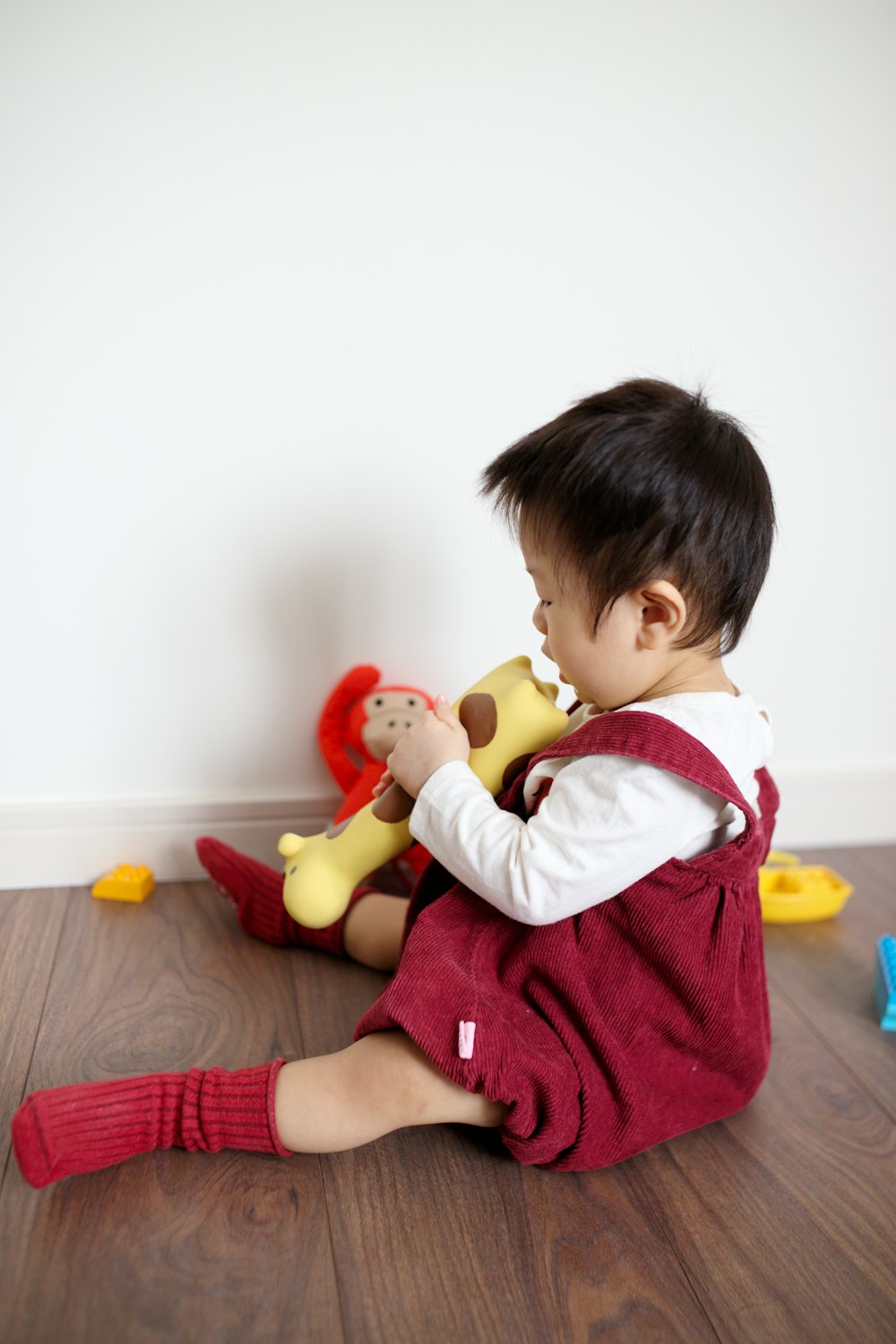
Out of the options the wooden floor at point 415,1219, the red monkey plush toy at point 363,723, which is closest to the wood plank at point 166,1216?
the wooden floor at point 415,1219

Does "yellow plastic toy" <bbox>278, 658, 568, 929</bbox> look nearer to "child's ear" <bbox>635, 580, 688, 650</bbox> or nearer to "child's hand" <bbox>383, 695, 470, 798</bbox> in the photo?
"child's hand" <bbox>383, 695, 470, 798</bbox>

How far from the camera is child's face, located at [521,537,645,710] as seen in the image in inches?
31.1

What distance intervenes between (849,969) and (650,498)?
0.63m

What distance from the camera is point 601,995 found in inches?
31.5

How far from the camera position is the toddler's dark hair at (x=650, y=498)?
750 millimetres

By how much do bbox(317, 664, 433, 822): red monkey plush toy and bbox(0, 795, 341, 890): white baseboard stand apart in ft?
0.23

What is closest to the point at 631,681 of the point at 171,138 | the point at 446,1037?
the point at 446,1037

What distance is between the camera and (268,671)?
3.84 ft

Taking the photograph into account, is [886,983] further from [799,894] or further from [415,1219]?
[415,1219]

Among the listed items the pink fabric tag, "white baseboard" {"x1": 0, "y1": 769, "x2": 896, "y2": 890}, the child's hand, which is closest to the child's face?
the child's hand

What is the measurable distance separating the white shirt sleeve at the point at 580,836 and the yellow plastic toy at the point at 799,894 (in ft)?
1.54

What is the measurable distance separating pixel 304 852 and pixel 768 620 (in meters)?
0.65

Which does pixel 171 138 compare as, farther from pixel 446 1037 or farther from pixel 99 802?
pixel 446 1037

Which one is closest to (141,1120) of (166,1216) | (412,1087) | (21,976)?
(166,1216)
